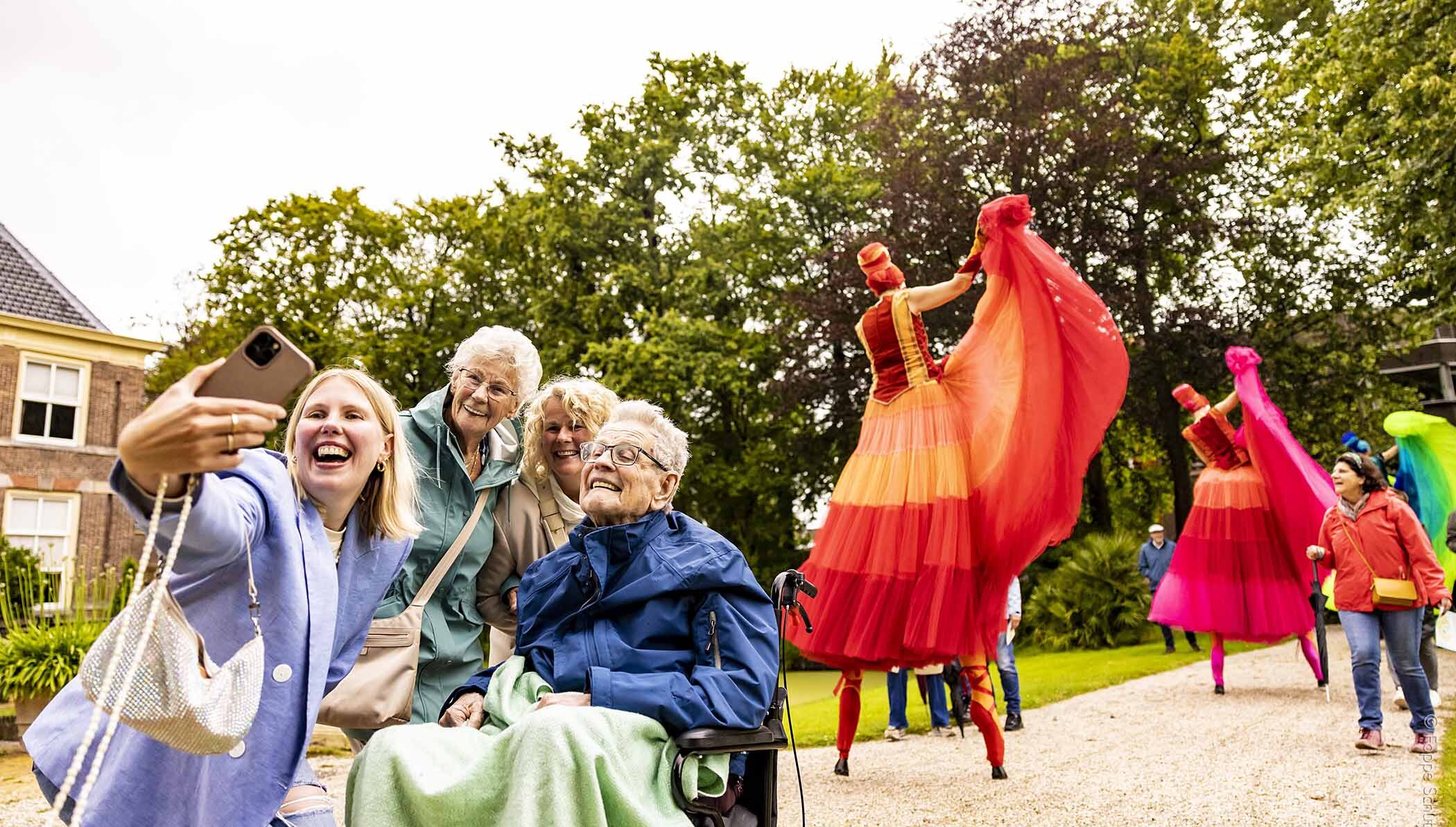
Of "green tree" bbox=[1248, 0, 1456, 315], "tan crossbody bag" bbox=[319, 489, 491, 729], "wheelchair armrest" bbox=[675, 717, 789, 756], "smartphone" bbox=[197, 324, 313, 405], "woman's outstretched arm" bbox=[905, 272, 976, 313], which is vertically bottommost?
"wheelchair armrest" bbox=[675, 717, 789, 756]

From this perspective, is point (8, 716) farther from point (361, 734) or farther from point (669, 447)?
point (669, 447)

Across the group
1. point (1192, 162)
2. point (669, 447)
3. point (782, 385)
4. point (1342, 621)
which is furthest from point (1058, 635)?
point (669, 447)

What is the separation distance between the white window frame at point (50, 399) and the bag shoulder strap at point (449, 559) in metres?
22.5

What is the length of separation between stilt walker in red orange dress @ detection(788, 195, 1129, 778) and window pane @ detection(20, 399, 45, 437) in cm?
2150

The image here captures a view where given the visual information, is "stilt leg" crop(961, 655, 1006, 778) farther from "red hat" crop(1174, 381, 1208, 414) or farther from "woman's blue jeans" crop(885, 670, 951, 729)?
"red hat" crop(1174, 381, 1208, 414)

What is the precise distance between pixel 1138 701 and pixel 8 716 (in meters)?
10.1

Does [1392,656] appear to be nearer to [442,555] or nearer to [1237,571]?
[1237,571]

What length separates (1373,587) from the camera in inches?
275

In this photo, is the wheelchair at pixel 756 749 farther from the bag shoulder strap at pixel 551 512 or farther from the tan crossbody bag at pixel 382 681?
the tan crossbody bag at pixel 382 681

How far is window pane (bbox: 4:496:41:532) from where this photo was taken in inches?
853

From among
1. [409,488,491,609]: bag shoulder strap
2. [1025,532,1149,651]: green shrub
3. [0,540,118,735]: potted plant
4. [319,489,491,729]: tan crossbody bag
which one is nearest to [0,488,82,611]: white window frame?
[0,540,118,735]: potted plant

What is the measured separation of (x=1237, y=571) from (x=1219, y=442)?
1315mm

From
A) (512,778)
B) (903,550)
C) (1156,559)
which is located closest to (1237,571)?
(1156,559)

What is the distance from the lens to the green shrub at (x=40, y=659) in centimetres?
855
